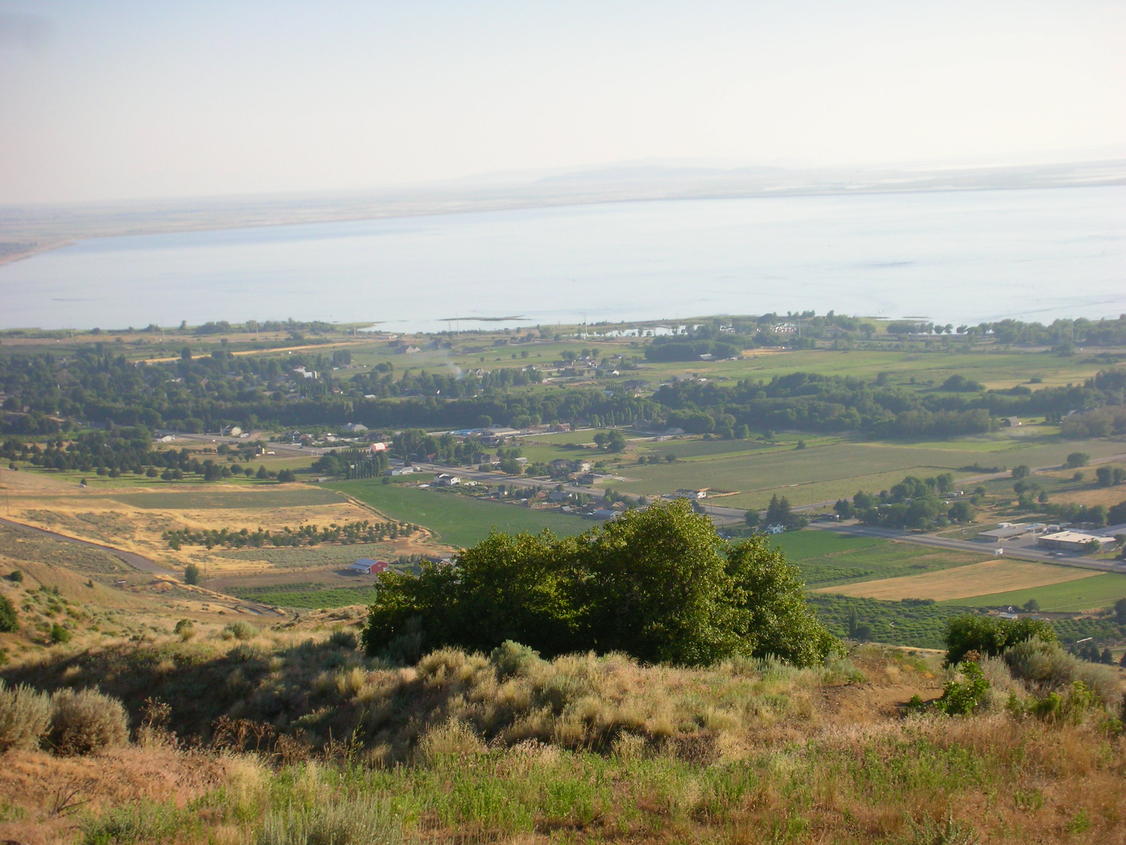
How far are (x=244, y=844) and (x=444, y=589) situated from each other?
6.23 meters

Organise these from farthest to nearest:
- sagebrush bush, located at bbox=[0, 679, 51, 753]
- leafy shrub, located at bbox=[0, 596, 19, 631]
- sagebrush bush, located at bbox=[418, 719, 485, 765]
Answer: leafy shrub, located at bbox=[0, 596, 19, 631] < sagebrush bush, located at bbox=[418, 719, 485, 765] < sagebrush bush, located at bbox=[0, 679, 51, 753]

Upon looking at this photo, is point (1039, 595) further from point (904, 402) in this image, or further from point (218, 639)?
point (904, 402)

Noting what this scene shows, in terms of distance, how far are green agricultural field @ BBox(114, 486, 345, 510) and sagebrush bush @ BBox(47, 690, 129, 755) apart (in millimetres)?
25526

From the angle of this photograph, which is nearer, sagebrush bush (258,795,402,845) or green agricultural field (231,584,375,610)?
sagebrush bush (258,795,402,845)

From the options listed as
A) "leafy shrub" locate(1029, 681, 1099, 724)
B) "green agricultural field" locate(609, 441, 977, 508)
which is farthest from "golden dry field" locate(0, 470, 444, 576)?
"leafy shrub" locate(1029, 681, 1099, 724)

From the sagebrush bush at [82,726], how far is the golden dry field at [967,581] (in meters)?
16.9

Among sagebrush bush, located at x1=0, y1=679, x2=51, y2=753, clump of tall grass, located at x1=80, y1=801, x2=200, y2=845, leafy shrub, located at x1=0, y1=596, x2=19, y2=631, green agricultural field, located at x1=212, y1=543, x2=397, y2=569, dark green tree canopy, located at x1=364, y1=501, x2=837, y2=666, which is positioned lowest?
green agricultural field, located at x1=212, y1=543, x2=397, y2=569

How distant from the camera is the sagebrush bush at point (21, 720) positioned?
5.62m

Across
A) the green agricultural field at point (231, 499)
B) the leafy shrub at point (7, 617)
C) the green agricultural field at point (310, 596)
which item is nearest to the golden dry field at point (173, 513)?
the green agricultural field at point (231, 499)

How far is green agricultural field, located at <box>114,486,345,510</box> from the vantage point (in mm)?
30844

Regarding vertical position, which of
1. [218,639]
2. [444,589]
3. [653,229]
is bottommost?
[218,639]

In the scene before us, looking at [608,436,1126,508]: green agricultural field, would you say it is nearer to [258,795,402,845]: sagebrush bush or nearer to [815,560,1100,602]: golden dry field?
[815,560,1100,602]: golden dry field

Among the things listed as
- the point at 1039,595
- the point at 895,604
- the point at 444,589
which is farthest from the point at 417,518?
the point at 444,589

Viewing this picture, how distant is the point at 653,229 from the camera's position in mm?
158000
